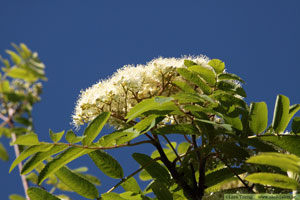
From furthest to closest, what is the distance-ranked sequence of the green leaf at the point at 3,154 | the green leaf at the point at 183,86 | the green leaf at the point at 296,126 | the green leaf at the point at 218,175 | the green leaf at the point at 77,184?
the green leaf at the point at 218,175 < the green leaf at the point at 183,86 < the green leaf at the point at 77,184 < the green leaf at the point at 296,126 < the green leaf at the point at 3,154

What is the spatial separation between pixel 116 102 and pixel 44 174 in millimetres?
618

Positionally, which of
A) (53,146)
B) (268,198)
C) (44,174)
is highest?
(53,146)

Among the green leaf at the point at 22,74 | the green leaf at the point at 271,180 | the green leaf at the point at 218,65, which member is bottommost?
the green leaf at the point at 271,180

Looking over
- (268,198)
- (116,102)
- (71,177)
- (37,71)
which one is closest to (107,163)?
(71,177)

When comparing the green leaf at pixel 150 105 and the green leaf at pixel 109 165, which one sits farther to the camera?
the green leaf at pixel 109 165

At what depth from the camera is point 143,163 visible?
233cm

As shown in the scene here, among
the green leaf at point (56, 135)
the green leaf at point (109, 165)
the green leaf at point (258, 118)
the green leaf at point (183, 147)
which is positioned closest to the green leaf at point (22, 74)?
the green leaf at point (56, 135)

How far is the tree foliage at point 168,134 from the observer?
180cm

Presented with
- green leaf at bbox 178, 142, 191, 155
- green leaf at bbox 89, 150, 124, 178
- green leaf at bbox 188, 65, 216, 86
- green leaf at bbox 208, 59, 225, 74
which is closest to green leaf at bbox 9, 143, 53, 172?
green leaf at bbox 89, 150, 124, 178

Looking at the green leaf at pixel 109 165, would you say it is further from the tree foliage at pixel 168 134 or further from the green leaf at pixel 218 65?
the green leaf at pixel 218 65

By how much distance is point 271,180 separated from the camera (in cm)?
152

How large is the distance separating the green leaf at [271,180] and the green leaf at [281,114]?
49 cm

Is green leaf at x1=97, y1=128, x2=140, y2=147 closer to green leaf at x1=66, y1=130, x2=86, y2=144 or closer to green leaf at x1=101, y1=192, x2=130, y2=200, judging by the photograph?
green leaf at x1=66, y1=130, x2=86, y2=144

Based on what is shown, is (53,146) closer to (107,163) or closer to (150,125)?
(107,163)
